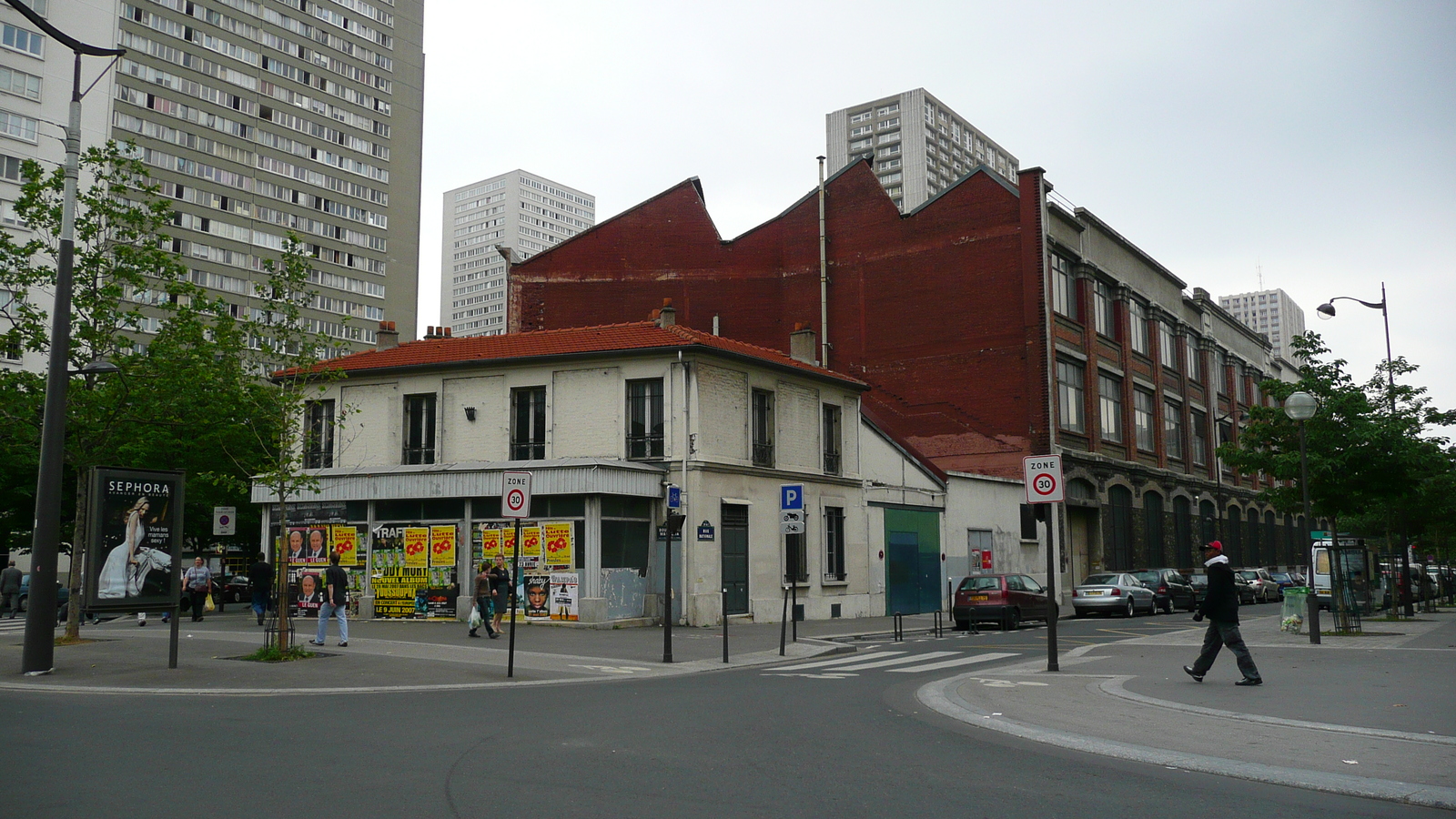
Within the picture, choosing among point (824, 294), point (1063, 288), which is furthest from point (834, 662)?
point (1063, 288)

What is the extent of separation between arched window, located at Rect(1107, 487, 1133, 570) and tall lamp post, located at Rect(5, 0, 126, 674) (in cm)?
3770

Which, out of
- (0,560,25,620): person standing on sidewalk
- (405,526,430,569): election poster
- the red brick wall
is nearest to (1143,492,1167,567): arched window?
the red brick wall

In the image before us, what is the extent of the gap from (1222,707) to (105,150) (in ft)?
67.5

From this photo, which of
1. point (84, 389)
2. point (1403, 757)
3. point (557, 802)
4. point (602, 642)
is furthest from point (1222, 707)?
point (84, 389)

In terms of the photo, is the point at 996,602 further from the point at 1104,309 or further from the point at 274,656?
the point at 1104,309

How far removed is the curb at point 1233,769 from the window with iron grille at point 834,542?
63.4 feet

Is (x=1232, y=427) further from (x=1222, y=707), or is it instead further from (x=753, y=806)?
(x=753, y=806)

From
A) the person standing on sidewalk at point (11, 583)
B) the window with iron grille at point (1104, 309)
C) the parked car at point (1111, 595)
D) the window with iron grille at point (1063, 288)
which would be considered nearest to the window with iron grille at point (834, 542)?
the parked car at point (1111, 595)

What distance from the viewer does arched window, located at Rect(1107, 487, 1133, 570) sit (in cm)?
4356

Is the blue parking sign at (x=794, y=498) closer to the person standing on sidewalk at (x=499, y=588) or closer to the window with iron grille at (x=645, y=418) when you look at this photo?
the window with iron grille at (x=645, y=418)

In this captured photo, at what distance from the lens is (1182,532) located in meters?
50.4

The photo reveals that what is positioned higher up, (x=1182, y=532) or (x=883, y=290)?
(x=883, y=290)

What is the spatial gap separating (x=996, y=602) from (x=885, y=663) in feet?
31.0

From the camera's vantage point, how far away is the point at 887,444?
33.0 m
